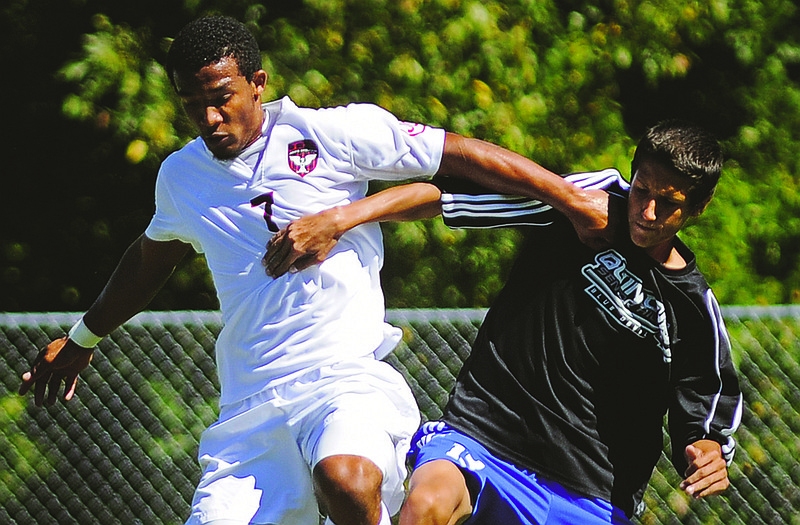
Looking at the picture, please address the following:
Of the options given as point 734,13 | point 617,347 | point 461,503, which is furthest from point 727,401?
point 734,13

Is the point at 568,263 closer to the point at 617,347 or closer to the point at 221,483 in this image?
the point at 617,347

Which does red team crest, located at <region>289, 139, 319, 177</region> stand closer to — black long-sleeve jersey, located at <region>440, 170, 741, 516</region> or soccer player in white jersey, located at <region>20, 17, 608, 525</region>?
soccer player in white jersey, located at <region>20, 17, 608, 525</region>

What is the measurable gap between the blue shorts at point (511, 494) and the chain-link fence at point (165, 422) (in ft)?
4.75

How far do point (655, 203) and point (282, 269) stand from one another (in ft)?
3.45

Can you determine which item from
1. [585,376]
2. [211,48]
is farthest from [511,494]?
[211,48]

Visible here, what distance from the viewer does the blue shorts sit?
3.06 metres

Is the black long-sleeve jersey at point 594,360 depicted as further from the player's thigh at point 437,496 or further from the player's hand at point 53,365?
the player's hand at point 53,365

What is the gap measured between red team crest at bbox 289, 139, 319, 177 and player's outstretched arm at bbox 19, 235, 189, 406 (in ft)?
1.77

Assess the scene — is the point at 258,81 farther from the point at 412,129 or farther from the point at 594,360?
the point at 594,360

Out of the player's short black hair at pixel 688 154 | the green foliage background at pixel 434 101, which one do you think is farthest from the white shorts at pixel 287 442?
the green foliage background at pixel 434 101

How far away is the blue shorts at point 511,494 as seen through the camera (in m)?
3.06

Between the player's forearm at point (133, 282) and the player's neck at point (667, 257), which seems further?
the player's forearm at point (133, 282)

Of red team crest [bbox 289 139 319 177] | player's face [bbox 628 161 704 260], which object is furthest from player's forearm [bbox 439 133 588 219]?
red team crest [bbox 289 139 319 177]

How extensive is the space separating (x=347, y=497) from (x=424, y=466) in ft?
1.49
